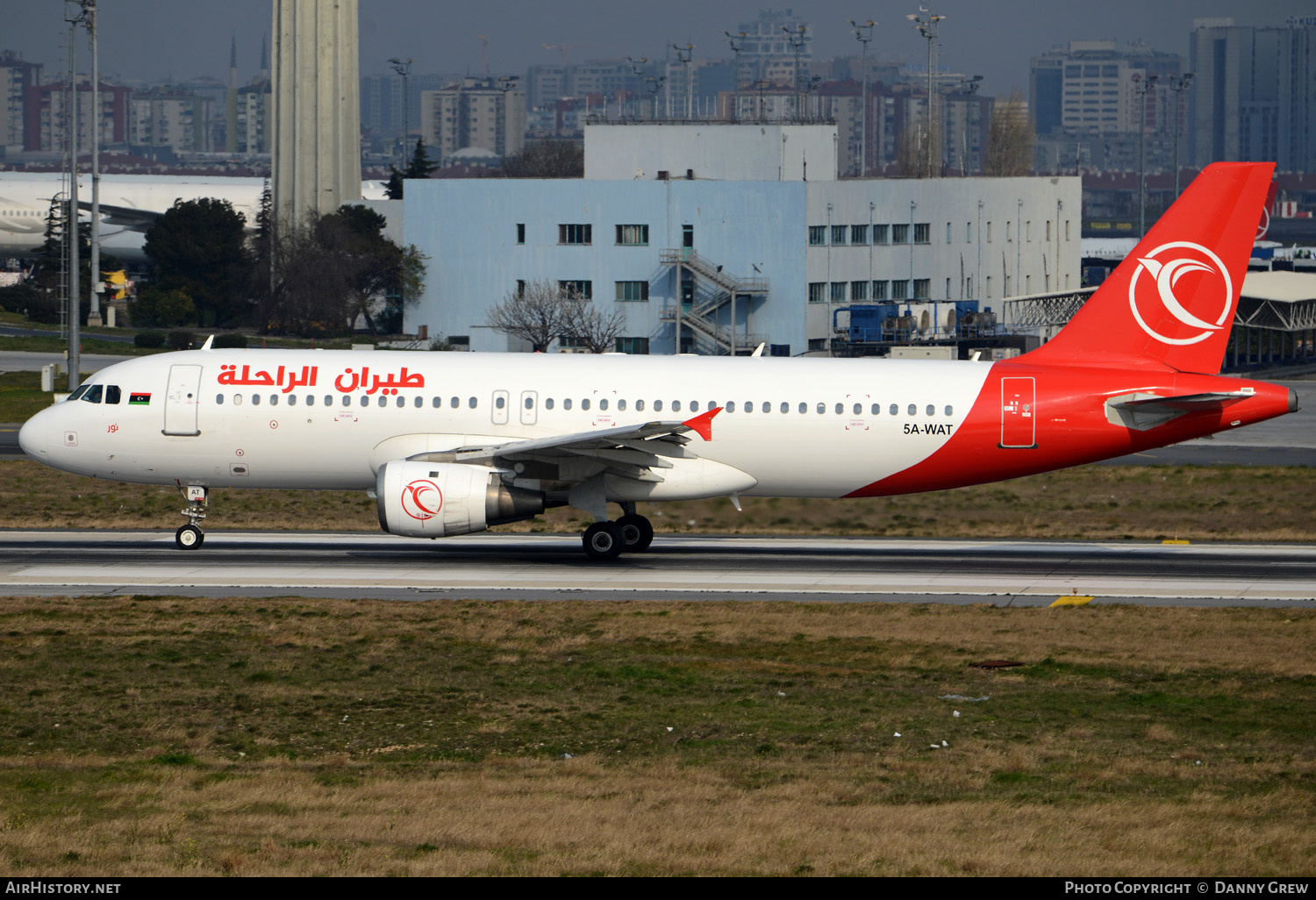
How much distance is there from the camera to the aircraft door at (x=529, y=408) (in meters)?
36.2

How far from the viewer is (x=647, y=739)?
2142cm

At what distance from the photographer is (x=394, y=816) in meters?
16.8

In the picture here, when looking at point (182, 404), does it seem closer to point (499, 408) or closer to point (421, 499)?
point (421, 499)

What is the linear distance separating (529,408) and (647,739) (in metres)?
15.8

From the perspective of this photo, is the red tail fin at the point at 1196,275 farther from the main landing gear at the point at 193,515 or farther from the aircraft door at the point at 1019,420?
the main landing gear at the point at 193,515

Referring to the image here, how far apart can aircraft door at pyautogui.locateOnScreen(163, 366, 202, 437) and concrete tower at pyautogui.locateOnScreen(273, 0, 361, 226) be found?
105 m

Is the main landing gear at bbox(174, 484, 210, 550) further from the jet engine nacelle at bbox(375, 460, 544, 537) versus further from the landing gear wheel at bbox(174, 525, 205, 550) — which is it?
the jet engine nacelle at bbox(375, 460, 544, 537)

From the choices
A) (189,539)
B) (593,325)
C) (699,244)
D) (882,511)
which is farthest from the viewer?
(699,244)

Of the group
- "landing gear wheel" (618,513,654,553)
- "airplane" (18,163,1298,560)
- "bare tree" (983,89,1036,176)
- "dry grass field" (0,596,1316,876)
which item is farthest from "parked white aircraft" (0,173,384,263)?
"dry grass field" (0,596,1316,876)

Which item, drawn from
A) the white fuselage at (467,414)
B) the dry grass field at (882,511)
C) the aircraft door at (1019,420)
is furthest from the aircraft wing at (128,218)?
the aircraft door at (1019,420)

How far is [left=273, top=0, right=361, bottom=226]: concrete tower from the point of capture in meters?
139

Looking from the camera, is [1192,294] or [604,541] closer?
[1192,294]

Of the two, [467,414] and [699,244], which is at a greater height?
[699,244]

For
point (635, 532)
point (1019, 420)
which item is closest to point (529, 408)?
point (635, 532)
